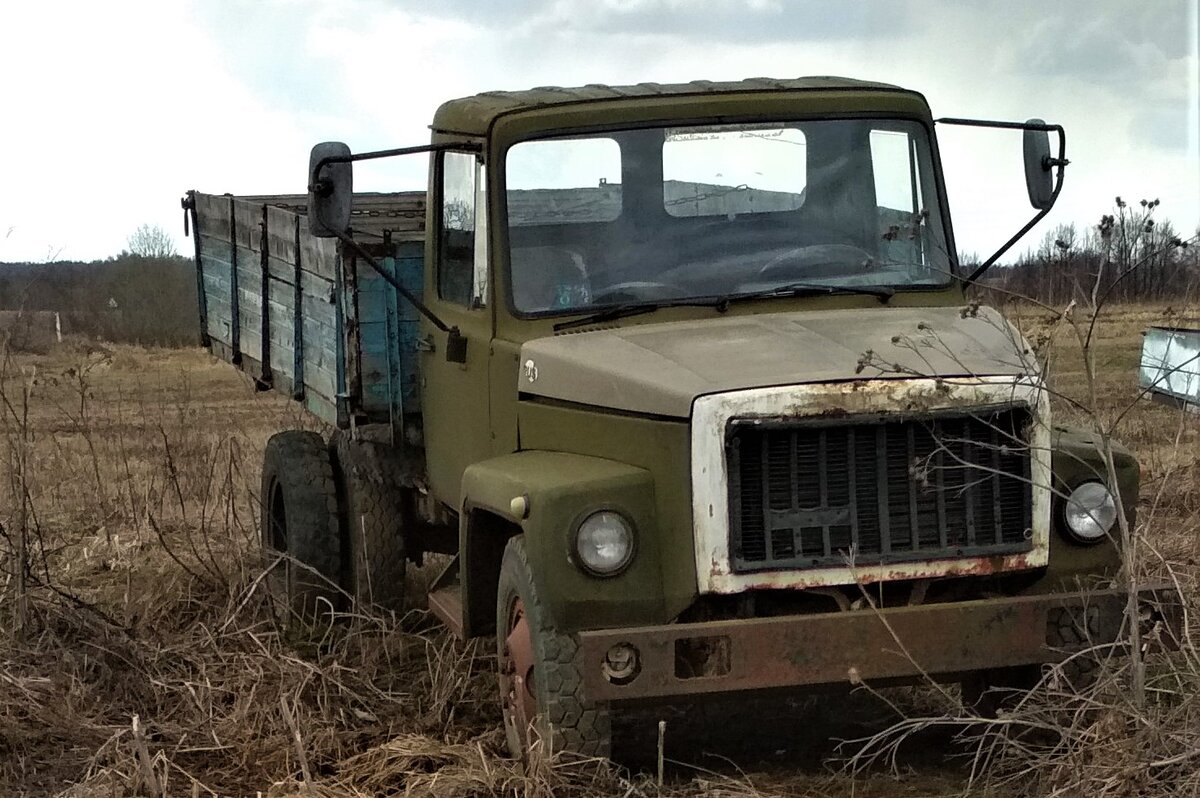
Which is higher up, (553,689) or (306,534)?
(306,534)

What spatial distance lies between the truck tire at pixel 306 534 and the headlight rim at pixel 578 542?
9.67 feet

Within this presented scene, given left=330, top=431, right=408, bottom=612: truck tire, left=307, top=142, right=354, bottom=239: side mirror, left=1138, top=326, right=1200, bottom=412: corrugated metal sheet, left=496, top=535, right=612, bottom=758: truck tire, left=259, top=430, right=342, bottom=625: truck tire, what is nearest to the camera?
left=496, top=535, right=612, bottom=758: truck tire

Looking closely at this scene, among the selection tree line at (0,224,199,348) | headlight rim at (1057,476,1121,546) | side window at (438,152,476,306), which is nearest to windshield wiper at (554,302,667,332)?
side window at (438,152,476,306)

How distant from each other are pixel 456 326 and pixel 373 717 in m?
1.44

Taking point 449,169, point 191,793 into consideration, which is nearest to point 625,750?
point 191,793

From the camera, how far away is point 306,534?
8.09 metres

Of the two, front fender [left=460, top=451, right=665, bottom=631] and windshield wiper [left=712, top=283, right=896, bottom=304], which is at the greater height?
windshield wiper [left=712, top=283, right=896, bottom=304]

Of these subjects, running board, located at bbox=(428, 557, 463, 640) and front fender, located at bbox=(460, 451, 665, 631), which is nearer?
front fender, located at bbox=(460, 451, 665, 631)

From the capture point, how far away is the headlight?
16.8ft

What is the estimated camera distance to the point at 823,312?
591cm

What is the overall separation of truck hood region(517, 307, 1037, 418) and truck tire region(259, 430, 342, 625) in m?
2.42

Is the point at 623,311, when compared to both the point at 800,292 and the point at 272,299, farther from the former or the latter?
the point at 272,299

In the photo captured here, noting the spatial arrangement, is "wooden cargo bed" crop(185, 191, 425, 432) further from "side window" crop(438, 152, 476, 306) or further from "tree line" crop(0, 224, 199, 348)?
"tree line" crop(0, 224, 199, 348)

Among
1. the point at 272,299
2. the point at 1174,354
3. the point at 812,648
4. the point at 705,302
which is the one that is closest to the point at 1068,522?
the point at 812,648
